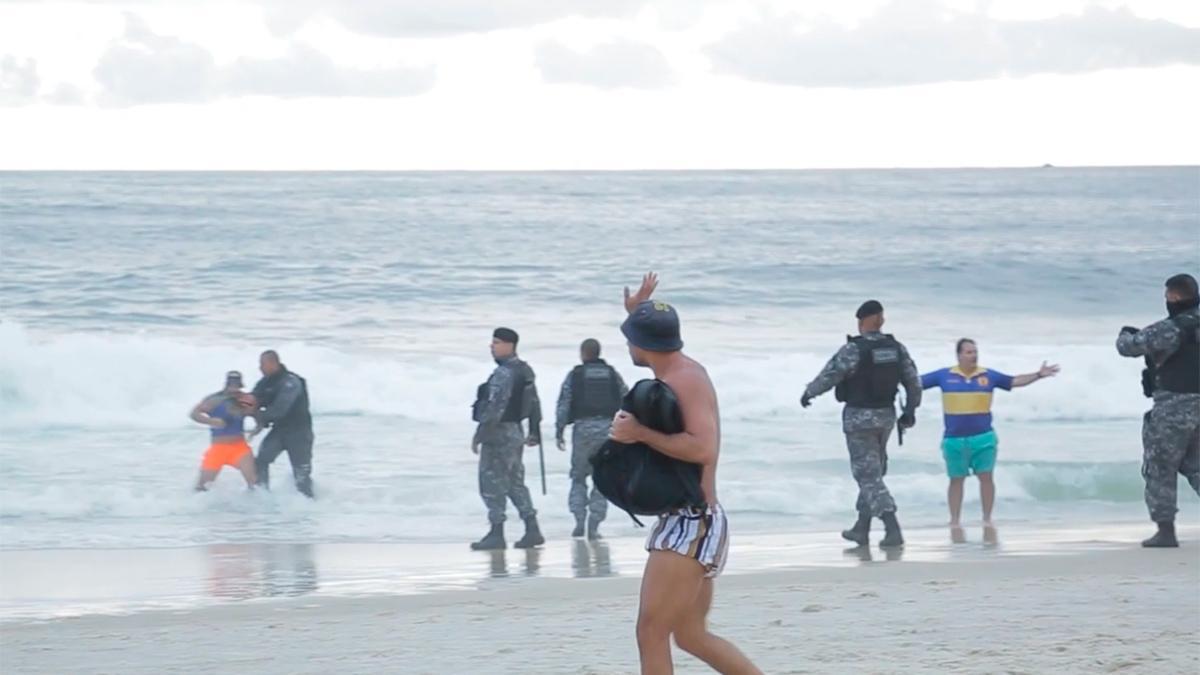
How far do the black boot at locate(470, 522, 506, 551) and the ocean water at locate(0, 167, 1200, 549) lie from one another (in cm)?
101

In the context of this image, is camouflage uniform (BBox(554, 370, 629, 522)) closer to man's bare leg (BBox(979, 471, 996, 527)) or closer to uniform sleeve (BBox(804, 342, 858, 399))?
uniform sleeve (BBox(804, 342, 858, 399))

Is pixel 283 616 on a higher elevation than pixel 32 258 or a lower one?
lower

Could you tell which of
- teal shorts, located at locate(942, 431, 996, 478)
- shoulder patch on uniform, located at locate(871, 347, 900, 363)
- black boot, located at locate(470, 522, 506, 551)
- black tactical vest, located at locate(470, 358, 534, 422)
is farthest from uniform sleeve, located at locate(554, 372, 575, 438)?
teal shorts, located at locate(942, 431, 996, 478)

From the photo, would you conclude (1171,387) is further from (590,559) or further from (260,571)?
(260,571)

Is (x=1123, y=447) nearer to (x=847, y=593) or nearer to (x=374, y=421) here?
(x=374, y=421)

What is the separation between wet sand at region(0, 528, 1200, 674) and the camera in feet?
24.1

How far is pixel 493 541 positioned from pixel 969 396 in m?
3.74

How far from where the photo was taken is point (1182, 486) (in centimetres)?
1575

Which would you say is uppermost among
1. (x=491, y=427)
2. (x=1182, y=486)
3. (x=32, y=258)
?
(x=32, y=258)

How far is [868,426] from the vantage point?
448 inches

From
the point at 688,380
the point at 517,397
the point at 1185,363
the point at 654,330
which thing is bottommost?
the point at 517,397

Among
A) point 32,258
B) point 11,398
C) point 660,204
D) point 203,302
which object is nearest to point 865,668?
point 11,398

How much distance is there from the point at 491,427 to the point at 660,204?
187 feet

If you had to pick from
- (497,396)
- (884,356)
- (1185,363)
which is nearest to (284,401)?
(497,396)
